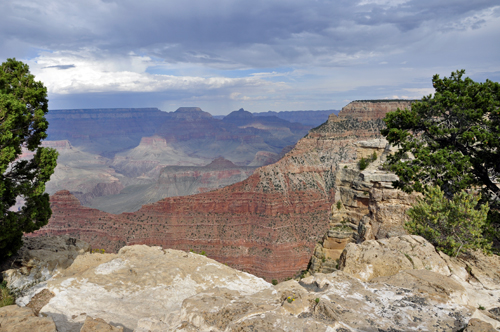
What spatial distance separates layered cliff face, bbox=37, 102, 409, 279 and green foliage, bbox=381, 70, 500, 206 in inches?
2160

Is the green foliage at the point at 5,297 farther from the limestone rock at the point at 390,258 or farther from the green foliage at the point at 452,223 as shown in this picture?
the green foliage at the point at 452,223

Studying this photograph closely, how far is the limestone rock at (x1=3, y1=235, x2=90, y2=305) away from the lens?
497 inches

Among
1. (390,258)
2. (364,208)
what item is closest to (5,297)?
(390,258)

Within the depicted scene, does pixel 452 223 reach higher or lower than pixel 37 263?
higher

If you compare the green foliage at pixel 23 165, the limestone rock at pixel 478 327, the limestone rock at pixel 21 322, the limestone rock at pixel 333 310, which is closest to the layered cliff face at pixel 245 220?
the green foliage at pixel 23 165

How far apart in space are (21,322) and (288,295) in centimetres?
703

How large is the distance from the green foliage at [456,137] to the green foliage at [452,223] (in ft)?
5.65

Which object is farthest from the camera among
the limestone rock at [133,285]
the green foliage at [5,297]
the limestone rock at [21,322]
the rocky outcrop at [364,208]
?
the rocky outcrop at [364,208]

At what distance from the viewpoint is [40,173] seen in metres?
15.1

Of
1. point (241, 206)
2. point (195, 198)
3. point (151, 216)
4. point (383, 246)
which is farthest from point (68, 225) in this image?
point (383, 246)

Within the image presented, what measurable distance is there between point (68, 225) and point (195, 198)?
39.4 m

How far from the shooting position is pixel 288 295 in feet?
27.1

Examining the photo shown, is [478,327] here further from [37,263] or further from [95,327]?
[37,263]

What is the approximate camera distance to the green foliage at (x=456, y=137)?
45.7 feet
